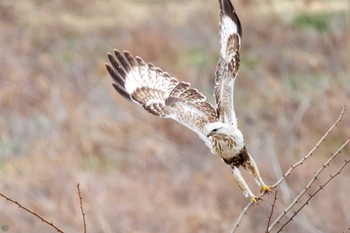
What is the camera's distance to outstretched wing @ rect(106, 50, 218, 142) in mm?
3381

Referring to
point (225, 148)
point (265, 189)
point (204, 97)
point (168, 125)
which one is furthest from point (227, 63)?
point (168, 125)

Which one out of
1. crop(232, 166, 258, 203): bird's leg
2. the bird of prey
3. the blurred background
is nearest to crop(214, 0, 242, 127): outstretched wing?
the bird of prey

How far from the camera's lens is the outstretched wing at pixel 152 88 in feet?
11.1

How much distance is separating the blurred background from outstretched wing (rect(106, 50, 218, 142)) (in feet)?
14.1

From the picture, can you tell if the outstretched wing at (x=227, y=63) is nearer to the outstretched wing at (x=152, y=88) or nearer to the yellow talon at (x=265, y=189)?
the outstretched wing at (x=152, y=88)

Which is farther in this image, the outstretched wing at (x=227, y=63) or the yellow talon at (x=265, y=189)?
the outstretched wing at (x=227, y=63)

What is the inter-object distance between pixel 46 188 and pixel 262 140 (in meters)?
2.38

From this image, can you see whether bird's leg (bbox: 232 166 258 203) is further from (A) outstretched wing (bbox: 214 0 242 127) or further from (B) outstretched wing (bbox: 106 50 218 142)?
(B) outstretched wing (bbox: 106 50 218 142)

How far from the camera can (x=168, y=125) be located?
1154 cm

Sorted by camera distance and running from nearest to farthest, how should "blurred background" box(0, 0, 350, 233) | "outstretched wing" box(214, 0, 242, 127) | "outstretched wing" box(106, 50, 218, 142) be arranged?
1. "outstretched wing" box(214, 0, 242, 127)
2. "outstretched wing" box(106, 50, 218, 142)
3. "blurred background" box(0, 0, 350, 233)

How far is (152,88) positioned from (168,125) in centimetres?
769

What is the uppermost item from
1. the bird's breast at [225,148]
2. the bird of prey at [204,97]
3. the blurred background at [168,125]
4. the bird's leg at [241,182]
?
the blurred background at [168,125]

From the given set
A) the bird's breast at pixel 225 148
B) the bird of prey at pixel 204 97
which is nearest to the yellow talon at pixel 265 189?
the bird of prey at pixel 204 97

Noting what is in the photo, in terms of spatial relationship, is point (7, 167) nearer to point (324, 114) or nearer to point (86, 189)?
point (86, 189)
